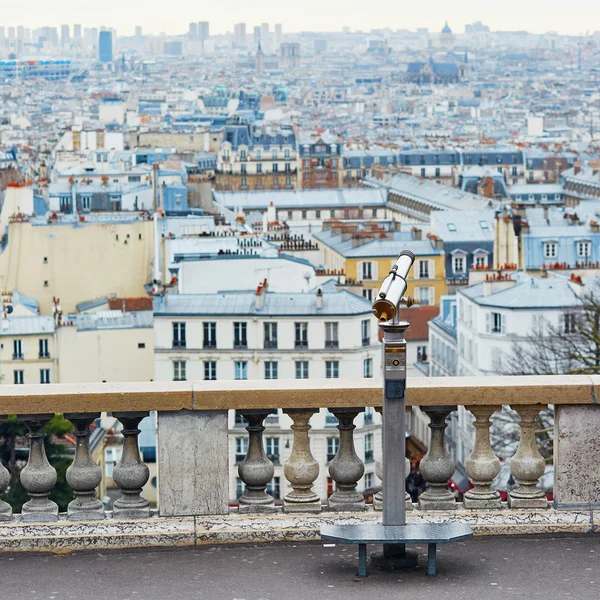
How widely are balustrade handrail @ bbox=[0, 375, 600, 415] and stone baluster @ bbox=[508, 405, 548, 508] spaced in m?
0.10

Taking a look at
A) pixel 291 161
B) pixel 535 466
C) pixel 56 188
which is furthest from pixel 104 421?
pixel 291 161

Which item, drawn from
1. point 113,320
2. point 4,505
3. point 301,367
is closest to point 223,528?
point 4,505

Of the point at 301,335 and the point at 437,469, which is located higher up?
the point at 437,469

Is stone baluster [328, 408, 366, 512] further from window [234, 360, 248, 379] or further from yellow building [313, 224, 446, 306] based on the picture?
yellow building [313, 224, 446, 306]

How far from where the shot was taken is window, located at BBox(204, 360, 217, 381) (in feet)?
117

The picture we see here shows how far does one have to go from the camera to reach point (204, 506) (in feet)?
28.4

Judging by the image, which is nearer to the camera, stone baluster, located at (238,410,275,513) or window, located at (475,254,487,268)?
stone baluster, located at (238,410,275,513)

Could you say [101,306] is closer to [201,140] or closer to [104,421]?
[104,421]

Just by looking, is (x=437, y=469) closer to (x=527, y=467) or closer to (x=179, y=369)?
(x=527, y=467)

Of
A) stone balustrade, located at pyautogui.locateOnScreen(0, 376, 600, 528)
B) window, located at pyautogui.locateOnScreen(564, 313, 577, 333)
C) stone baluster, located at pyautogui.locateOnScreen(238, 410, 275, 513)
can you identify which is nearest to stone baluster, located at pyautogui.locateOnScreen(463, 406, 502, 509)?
stone balustrade, located at pyautogui.locateOnScreen(0, 376, 600, 528)

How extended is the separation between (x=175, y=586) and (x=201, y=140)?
125m

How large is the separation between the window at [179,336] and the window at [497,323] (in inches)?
262

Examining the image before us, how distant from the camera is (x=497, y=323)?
39.3m

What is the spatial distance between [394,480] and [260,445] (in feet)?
2.98
